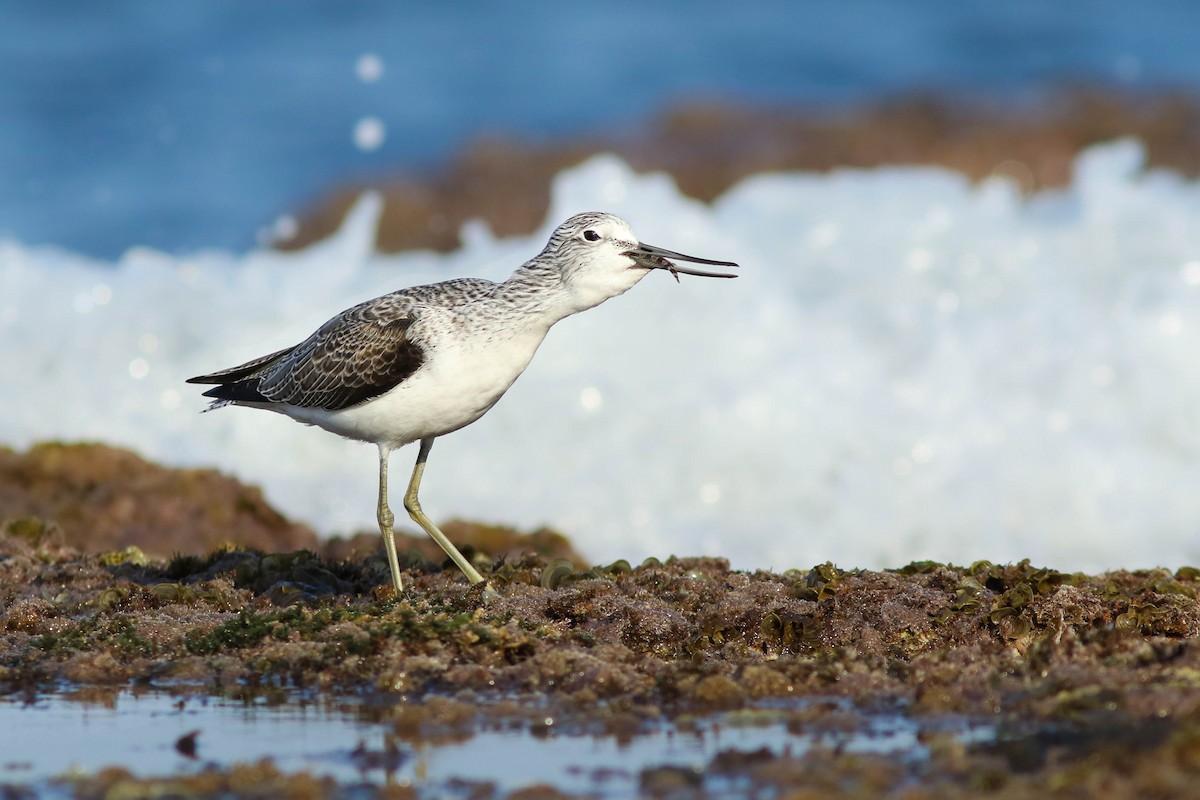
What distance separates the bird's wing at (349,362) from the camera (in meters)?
8.19

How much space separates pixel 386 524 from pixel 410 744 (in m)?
3.46

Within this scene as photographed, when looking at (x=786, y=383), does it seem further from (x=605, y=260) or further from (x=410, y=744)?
(x=410, y=744)

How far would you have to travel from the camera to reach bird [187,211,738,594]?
8.00m

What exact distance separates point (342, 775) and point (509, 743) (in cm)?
69

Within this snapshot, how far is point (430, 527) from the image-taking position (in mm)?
8781

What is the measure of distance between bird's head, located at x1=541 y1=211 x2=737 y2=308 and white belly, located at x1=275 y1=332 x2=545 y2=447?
1.22ft

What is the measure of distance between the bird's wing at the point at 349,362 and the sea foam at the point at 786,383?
5.10 m

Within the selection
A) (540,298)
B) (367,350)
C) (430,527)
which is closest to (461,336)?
(540,298)

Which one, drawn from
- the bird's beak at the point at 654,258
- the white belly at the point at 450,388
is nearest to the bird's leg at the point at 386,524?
the white belly at the point at 450,388

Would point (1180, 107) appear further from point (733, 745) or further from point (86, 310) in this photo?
point (733, 745)

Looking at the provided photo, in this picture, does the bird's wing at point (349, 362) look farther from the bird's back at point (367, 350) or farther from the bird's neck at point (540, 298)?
the bird's neck at point (540, 298)

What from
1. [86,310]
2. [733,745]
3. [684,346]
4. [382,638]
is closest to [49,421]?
[86,310]

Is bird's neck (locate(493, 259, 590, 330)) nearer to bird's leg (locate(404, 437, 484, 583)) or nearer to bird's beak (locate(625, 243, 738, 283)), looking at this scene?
bird's beak (locate(625, 243, 738, 283))

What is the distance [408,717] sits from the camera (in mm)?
5754
